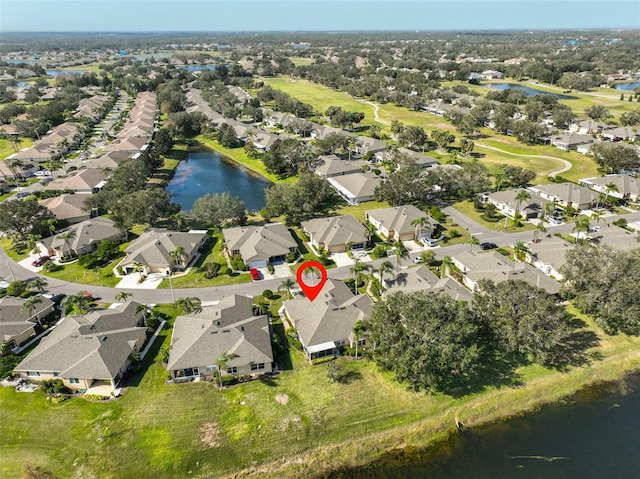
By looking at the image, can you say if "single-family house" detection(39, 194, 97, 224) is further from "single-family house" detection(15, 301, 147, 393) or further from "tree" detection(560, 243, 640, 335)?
"tree" detection(560, 243, 640, 335)

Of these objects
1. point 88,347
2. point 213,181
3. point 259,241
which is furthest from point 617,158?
point 88,347

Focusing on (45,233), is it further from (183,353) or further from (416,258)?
(416,258)

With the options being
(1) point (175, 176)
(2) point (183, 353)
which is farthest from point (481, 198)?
(1) point (175, 176)

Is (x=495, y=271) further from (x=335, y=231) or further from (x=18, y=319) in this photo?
(x=18, y=319)

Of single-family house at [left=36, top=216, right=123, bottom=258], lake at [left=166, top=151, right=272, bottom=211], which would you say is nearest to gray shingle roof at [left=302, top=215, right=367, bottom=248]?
lake at [left=166, top=151, right=272, bottom=211]

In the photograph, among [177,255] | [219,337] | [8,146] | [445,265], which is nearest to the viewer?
[219,337]
